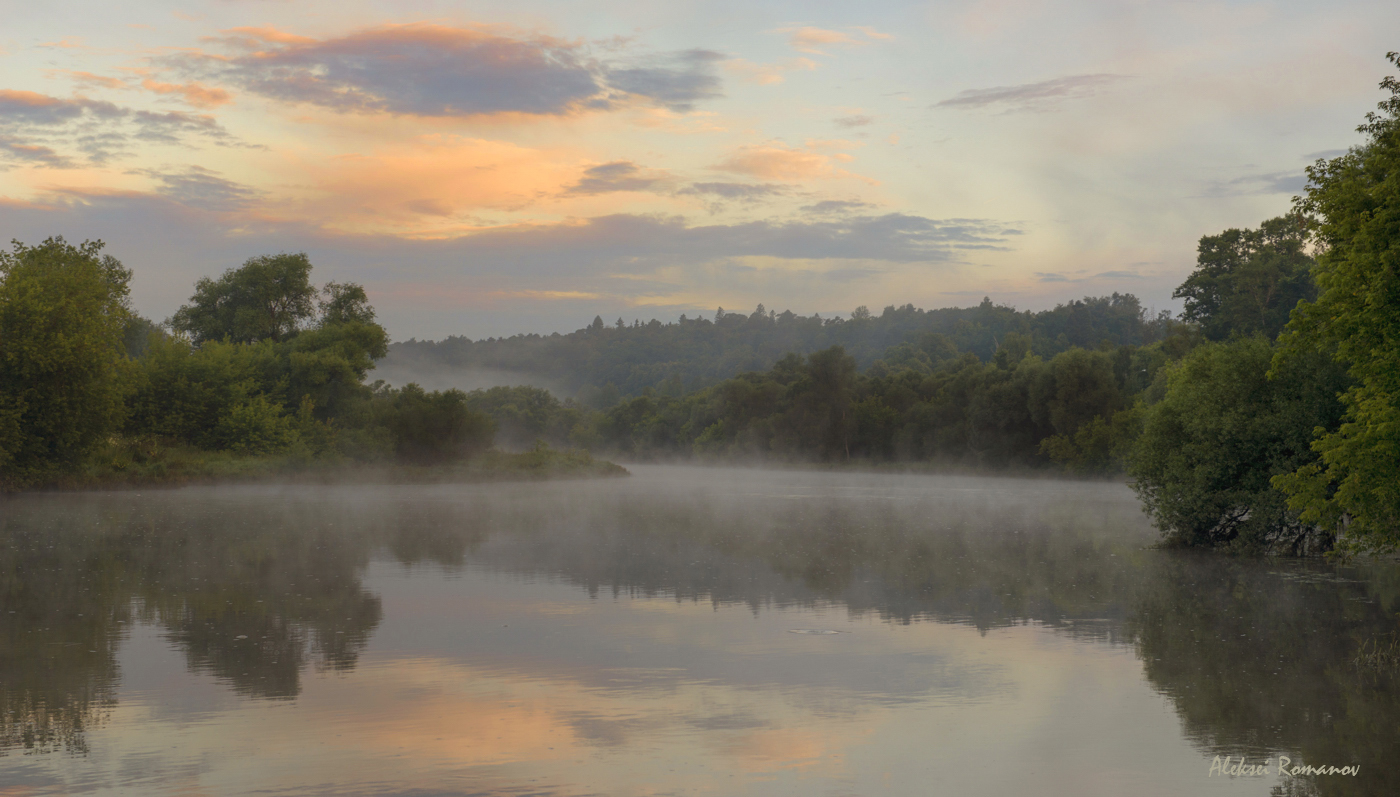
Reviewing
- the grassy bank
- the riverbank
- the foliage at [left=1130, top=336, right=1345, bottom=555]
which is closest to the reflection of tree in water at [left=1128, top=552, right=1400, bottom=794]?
the foliage at [left=1130, top=336, right=1345, bottom=555]

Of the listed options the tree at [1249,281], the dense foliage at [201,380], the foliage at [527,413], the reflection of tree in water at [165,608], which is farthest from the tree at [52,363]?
the foliage at [527,413]

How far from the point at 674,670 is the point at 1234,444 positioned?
19.6 m

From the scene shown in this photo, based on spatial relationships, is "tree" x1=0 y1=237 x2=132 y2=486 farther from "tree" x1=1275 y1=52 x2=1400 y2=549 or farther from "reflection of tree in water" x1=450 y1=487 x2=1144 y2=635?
"tree" x1=1275 y1=52 x2=1400 y2=549

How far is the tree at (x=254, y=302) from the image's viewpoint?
269 ft

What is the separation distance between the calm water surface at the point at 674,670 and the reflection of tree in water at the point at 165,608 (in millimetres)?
75

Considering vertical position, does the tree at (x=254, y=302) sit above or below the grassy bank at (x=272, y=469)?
above

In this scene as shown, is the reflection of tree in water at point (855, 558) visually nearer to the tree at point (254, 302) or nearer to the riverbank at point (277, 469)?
the riverbank at point (277, 469)

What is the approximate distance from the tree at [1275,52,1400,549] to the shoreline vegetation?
0.15 ft

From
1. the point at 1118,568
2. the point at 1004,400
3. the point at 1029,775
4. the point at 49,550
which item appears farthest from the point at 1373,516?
the point at 1004,400

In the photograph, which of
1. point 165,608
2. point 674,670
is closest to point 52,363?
point 165,608

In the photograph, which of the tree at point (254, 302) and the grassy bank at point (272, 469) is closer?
the grassy bank at point (272, 469)
